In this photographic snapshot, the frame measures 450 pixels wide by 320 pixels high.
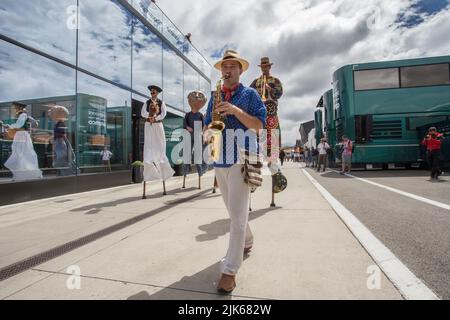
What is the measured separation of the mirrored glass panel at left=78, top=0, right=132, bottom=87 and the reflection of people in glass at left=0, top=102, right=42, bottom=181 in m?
2.09

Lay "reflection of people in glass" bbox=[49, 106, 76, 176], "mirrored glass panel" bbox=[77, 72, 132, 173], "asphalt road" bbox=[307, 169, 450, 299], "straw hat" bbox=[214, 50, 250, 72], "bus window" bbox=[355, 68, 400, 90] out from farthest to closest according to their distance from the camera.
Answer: "bus window" bbox=[355, 68, 400, 90] < "mirrored glass panel" bbox=[77, 72, 132, 173] < "reflection of people in glass" bbox=[49, 106, 76, 176] < "straw hat" bbox=[214, 50, 250, 72] < "asphalt road" bbox=[307, 169, 450, 299]

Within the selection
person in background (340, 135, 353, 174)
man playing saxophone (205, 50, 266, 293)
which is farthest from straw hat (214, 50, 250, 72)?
person in background (340, 135, 353, 174)

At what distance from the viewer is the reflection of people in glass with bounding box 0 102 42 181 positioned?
5.60m

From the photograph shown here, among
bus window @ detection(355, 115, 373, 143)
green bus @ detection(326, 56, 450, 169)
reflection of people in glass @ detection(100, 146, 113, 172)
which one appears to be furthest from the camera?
bus window @ detection(355, 115, 373, 143)

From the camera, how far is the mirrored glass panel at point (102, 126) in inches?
297

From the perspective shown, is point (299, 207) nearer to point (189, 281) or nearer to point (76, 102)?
point (189, 281)

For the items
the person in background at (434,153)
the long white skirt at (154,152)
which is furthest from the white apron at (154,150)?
the person in background at (434,153)

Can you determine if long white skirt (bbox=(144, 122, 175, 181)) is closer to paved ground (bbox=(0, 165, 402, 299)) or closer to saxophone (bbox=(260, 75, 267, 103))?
paved ground (bbox=(0, 165, 402, 299))

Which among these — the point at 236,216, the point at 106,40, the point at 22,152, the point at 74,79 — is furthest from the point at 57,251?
the point at 106,40

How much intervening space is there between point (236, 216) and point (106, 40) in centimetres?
843

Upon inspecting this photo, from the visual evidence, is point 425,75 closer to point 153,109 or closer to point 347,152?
point 347,152

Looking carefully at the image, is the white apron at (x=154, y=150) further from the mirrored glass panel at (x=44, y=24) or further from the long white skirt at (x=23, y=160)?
the mirrored glass panel at (x=44, y=24)

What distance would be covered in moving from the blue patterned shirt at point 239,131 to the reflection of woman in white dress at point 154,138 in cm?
399

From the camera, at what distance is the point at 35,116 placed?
627 centimetres
